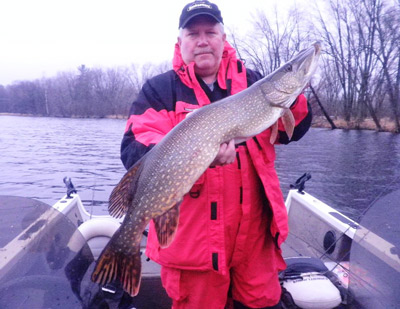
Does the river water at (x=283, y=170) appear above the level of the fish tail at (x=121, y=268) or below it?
below

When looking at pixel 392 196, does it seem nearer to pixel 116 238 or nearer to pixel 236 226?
pixel 236 226

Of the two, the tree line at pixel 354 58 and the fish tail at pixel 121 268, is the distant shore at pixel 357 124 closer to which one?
the tree line at pixel 354 58

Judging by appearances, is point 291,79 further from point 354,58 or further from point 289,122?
point 354,58

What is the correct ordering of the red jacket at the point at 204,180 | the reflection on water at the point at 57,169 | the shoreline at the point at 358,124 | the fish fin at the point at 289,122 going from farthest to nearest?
the shoreline at the point at 358,124, the reflection on water at the point at 57,169, the fish fin at the point at 289,122, the red jacket at the point at 204,180

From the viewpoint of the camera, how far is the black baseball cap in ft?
7.52

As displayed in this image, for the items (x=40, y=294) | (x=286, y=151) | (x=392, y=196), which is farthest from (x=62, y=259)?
(x=286, y=151)

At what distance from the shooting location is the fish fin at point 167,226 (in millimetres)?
1925

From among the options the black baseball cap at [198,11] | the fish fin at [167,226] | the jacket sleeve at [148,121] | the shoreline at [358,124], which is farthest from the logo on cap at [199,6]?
the shoreline at [358,124]

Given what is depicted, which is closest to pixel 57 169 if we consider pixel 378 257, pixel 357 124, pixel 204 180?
Result: pixel 204 180

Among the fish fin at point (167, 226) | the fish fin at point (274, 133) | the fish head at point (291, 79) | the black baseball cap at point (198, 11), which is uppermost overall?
the black baseball cap at point (198, 11)

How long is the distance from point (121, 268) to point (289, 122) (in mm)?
1397

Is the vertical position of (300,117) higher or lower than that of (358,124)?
higher

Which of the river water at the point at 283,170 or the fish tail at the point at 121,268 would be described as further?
the river water at the point at 283,170

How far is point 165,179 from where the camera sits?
1.96m
